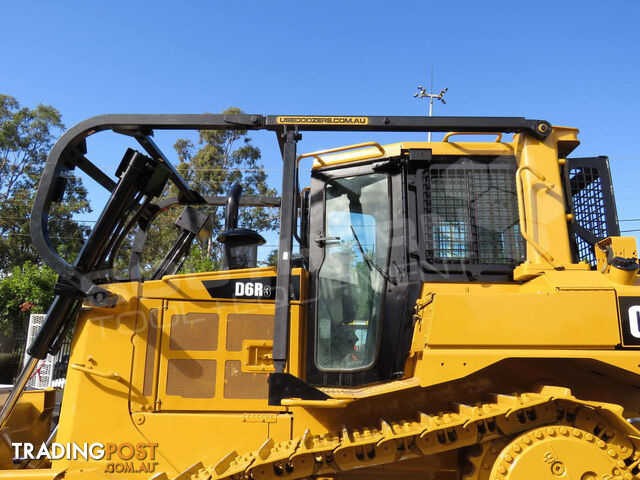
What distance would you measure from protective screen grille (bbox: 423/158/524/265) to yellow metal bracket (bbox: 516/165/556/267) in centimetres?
14

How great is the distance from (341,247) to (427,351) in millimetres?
1202

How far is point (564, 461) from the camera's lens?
3.29 meters

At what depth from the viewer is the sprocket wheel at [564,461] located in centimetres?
329

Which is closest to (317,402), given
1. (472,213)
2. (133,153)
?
(472,213)

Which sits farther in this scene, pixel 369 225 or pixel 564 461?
pixel 369 225

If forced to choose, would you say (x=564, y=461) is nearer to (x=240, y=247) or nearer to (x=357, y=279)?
(x=357, y=279)

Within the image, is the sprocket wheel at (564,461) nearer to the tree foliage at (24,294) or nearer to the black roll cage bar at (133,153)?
the black roll cage bar at (133,153)

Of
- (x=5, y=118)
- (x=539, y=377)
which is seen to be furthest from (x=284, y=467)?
(x=5, y=118)

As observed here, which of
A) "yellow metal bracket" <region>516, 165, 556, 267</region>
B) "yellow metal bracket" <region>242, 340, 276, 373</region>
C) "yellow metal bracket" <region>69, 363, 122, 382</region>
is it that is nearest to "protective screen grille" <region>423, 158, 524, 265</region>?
"yellow metal bracket" <region>516, 165, 556, 267</region>

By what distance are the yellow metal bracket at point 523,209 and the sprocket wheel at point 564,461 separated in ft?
4.32

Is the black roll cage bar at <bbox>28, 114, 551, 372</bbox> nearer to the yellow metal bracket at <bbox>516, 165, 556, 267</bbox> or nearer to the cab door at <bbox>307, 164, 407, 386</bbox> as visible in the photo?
the yellow metal bracket at <bbox>516, 165, 556, 267</bbox>

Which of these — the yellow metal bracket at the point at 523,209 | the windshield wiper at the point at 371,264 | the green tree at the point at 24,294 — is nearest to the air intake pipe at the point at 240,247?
the windshield wiper at the point at 371,264

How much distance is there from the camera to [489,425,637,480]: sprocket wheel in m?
3.29

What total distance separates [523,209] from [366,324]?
1598mm
